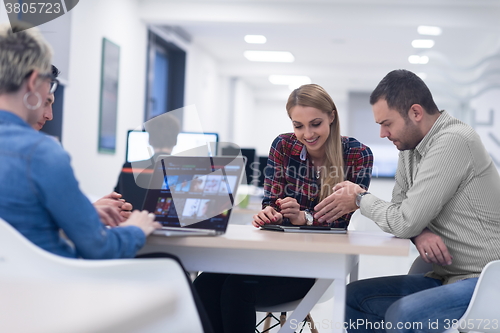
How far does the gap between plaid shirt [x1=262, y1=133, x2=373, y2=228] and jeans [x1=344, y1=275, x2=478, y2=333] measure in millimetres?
430

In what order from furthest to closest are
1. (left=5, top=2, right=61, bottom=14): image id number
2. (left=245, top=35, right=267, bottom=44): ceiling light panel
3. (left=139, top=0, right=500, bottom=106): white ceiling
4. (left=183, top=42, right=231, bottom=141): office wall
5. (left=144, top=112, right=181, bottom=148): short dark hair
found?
1. (left=183, top=42, right=231, bottom=141): office wall
2. (left=245, top=35, right=267, bottom=44): ceiling light panel
3. (left=139, top=0, right=500, bottom=106): white ceiling
4. (left=5, top=2, right=61, bottom=14): image id number
5. (left=144, top=112, right=181, bottom=148): short dark hair

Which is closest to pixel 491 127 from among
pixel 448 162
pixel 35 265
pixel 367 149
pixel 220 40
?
pixel 220 40

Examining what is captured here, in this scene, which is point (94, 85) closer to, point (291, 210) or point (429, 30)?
point (291, 210)

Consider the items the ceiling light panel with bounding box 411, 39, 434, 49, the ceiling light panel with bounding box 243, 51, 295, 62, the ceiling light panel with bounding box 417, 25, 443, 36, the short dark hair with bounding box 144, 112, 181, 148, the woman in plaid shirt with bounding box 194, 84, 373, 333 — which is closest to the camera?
the woman in plaid shirt with bounding box 194, 84, 373, 333

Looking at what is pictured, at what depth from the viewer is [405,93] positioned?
1800 mm

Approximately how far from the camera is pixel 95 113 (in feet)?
17.4

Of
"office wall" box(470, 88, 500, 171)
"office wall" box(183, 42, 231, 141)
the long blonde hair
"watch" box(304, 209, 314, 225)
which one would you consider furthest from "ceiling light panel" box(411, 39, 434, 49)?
"watch" box(304, 209, 314, 225)

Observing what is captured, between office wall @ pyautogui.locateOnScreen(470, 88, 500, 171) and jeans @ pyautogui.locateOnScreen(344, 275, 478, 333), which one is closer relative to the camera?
jeans @ pyautogui.locateOnScreen(344, 275, 478, 333)

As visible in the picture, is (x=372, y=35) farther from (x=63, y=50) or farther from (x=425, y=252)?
(x=425, y=252)

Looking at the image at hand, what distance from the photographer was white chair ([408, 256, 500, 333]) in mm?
→ 1439

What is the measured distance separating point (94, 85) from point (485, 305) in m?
4.58

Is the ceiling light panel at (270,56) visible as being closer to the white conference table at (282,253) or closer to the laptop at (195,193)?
the laptop at (195,193)
